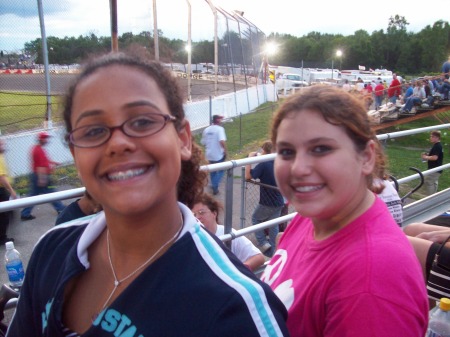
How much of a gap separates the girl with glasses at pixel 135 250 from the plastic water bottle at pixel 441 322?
3.52ft

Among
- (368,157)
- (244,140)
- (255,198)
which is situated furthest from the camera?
(244,140)

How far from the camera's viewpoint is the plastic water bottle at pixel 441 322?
1778 mm

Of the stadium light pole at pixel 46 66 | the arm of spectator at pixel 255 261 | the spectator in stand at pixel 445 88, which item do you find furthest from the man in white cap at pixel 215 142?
the spectator in stand at pixel 445 88

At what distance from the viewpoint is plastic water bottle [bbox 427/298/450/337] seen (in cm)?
178

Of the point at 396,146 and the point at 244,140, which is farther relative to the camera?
the point at 396,146

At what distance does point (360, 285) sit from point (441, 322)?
91cm

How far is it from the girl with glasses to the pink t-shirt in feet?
0.73

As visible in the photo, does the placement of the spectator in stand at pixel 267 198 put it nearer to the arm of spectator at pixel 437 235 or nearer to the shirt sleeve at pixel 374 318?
the arm of spectator at pixel 437 235

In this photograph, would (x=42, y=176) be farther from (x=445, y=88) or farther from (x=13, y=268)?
(x=445, y=88)

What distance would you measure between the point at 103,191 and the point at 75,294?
367 millimetres

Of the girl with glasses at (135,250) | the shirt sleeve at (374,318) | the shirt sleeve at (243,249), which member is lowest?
the shirt sleeve at (243,249)

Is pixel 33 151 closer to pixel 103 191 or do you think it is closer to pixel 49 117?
pixel 49 117

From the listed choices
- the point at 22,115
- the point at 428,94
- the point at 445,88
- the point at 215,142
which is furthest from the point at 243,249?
the point at 428,94

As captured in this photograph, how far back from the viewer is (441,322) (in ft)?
5.90
